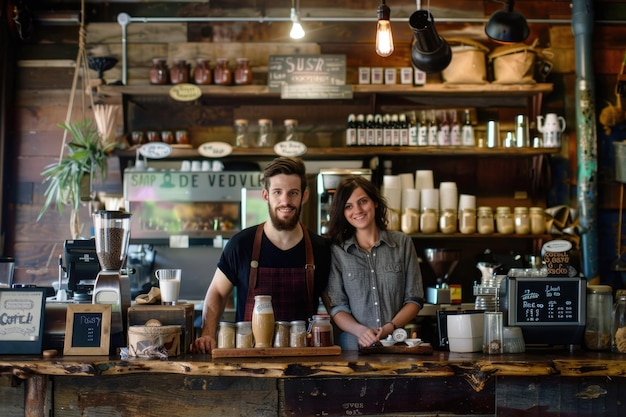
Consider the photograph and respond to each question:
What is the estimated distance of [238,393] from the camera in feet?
9.25

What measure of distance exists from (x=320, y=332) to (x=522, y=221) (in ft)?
10.3

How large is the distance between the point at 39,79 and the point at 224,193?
5.79 feet

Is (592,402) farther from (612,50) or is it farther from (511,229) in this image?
(612,50)

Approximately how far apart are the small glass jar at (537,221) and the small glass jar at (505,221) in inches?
5.6

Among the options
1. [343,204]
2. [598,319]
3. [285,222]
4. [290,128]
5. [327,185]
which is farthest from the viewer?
[290,128]

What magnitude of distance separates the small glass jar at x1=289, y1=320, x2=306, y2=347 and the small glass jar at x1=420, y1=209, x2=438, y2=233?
9.41ft

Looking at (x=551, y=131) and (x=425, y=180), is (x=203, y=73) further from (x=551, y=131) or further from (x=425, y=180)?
(x=551, y=131)

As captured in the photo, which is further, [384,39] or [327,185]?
[327,185]

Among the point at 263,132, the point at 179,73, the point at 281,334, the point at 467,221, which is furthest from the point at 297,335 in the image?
the point at 179,73

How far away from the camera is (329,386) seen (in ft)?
9.18

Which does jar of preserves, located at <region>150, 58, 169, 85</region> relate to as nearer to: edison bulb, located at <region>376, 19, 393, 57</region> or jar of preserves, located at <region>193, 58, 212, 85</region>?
jar of preserves, located at <region>193, 58, 212, 85</region>

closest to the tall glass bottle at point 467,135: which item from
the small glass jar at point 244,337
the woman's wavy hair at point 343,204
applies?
the woman's wavy hair at point 343,204

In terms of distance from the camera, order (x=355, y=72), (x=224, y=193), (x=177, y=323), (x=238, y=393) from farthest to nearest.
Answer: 1. (x=355, y=72)
2. (x=224, y=193)
3. (x=177, y=323)
4. (x=238, y=393)

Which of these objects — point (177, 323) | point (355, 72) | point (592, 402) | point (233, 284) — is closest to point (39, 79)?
point (355, 72)
